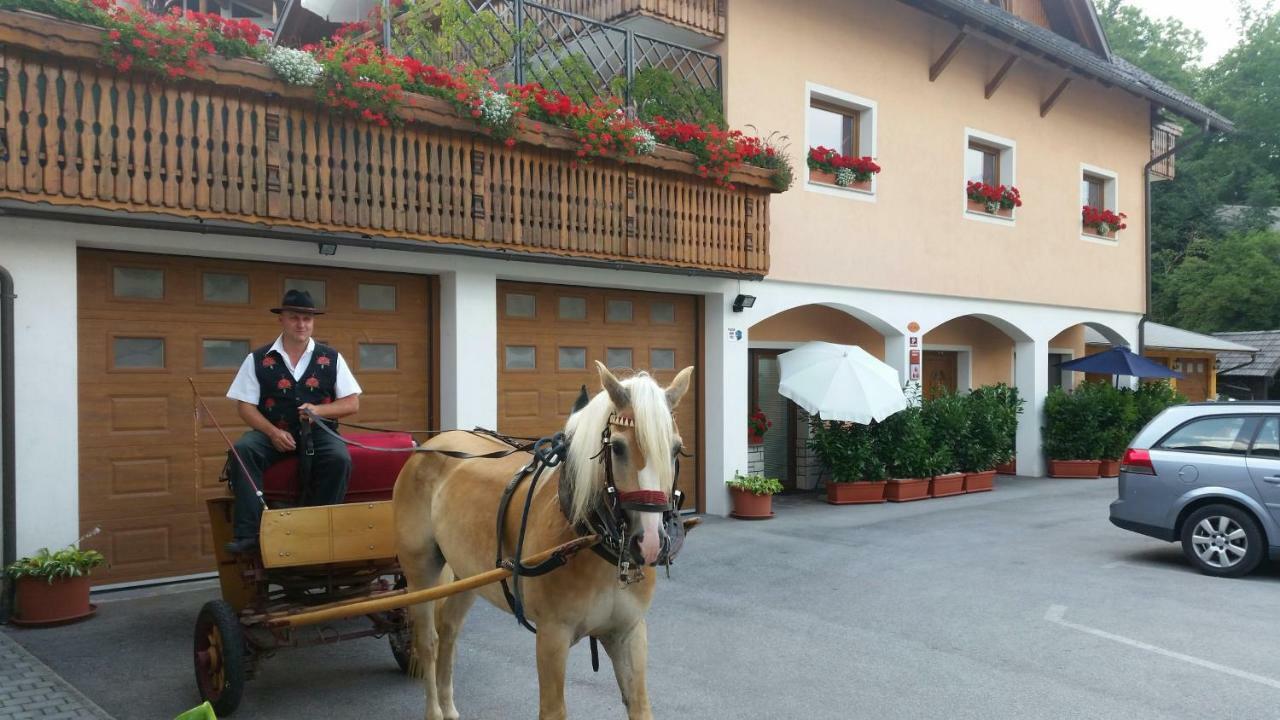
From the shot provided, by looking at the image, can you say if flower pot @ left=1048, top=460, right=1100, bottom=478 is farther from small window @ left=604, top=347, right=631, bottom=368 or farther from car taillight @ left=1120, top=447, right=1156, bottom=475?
small window @ left=604, top=347, right=631, bottom=368

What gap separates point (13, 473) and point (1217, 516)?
10.3 m

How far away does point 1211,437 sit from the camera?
28.5 feet

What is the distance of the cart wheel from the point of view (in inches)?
175

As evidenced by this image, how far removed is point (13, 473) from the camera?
253 inches

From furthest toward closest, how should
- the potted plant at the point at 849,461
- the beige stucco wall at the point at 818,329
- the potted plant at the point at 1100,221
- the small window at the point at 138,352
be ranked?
the potted plant at the point at 1100,221 → the beige stucco wall at the point at 818,329 → the potted plant at the point at 849,461 → the small window at the point at 138,352

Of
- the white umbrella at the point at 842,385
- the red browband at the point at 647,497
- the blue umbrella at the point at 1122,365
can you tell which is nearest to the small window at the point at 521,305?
the white umbrella at the point at 842,385

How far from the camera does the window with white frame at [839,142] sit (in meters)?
12.6

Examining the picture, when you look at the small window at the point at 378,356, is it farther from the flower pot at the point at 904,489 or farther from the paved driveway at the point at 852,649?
the flower pot at the point at 904,489

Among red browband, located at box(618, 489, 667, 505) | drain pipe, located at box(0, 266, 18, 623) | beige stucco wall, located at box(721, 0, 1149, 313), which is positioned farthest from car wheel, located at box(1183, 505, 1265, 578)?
drain pipe, located at box(0, 266, 18, 623)

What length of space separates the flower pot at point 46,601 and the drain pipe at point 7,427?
0.35m

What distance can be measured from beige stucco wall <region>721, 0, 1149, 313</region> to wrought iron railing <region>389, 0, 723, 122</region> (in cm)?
60

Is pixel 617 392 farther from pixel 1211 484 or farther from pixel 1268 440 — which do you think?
pixel 1268 440

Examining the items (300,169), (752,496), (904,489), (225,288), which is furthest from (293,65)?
(904,489)

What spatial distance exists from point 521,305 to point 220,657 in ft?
18.8
